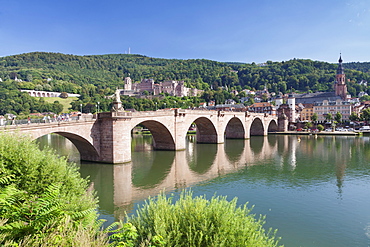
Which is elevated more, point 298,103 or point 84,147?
point 298,103

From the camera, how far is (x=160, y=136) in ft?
120

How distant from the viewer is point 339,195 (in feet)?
55.2

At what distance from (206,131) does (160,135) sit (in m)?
12.4

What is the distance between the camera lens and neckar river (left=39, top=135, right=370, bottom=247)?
1223cm

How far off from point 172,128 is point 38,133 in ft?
55.4

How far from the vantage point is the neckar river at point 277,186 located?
12227 mm

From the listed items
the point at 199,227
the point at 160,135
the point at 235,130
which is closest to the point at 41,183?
the point at 199,227

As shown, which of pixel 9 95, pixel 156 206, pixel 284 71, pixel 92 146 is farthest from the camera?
pixel 284 71

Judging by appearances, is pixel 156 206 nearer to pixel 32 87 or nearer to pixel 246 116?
pixel 246 116

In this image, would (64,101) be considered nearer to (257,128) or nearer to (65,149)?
(65,149)

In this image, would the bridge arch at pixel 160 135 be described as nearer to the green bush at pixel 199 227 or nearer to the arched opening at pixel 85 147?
the arched opening at pixel 85 147


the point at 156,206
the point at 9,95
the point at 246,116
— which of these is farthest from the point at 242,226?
the point at 9,95

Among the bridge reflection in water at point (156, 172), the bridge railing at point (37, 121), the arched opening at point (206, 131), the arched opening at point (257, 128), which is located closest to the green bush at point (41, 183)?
the bridge reflection in water at point (156, 172)

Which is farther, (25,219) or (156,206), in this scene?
(156,206)
